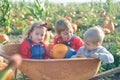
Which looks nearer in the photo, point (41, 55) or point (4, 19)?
point (41, 55)

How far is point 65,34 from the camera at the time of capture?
3139 mm

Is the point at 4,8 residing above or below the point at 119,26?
above

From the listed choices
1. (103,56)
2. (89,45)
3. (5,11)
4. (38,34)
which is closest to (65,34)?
(38,34)

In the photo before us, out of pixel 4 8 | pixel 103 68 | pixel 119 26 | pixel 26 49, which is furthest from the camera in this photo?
pixel 119 26

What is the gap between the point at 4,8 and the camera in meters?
7.06

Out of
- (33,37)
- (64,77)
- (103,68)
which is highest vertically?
(33,37)

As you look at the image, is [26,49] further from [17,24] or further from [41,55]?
[17,24]

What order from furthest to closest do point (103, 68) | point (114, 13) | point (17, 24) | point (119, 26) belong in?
point (114, 13)
point (119, 26)
point (17, 24)
point (103, 68)

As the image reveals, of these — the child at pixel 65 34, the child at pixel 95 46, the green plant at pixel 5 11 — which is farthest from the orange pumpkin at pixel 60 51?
the green plant at pixel 5 11

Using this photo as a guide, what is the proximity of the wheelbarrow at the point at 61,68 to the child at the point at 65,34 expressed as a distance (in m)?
0.63

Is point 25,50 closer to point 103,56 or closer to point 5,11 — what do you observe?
point 103,56

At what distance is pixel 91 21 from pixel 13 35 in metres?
1.97

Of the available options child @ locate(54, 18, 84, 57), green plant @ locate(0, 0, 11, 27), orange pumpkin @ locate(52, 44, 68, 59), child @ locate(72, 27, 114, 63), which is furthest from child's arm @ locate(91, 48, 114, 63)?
green plant @ locate(0, 0, 11, 27)

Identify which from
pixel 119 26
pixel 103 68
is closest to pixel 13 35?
pixel 119 26
